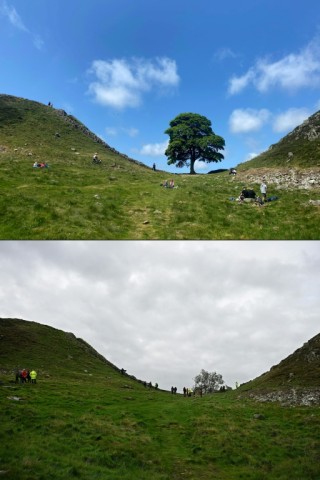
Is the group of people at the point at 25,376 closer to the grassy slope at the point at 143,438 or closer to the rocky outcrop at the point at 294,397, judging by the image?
the grassy slope at the point at 143,438

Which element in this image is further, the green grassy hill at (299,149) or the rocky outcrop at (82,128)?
the rocky outcrop at (82,128)

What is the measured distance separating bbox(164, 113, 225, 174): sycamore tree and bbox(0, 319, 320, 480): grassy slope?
62492mm

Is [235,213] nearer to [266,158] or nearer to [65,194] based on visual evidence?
[65,194]

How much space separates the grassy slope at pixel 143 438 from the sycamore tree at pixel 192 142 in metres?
62.5

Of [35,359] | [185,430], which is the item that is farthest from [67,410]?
[35,359]

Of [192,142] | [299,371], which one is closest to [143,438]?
[299,371]

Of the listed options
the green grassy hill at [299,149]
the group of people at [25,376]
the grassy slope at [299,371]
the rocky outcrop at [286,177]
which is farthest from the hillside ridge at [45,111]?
the group of people at [25,376]

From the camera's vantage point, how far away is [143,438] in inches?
922

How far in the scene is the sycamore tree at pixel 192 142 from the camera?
288 feet

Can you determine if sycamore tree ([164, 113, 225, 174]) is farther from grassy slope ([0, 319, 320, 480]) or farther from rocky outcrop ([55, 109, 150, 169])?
grassy slope ([0, 319, 320, 480])

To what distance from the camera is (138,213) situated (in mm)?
29469

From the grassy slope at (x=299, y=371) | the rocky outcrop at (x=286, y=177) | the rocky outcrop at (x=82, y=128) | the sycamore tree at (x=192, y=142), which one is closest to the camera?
the grassy slope at (x=299, y=371)

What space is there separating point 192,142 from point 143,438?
245 ft

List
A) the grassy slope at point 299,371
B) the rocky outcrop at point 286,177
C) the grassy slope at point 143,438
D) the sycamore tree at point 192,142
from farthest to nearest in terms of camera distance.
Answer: the sycamore tree at point 192,142 < the rocky outcrop at point 286,177 < the grassy slope at point 299,371 < the grassy slope at point 143,438
